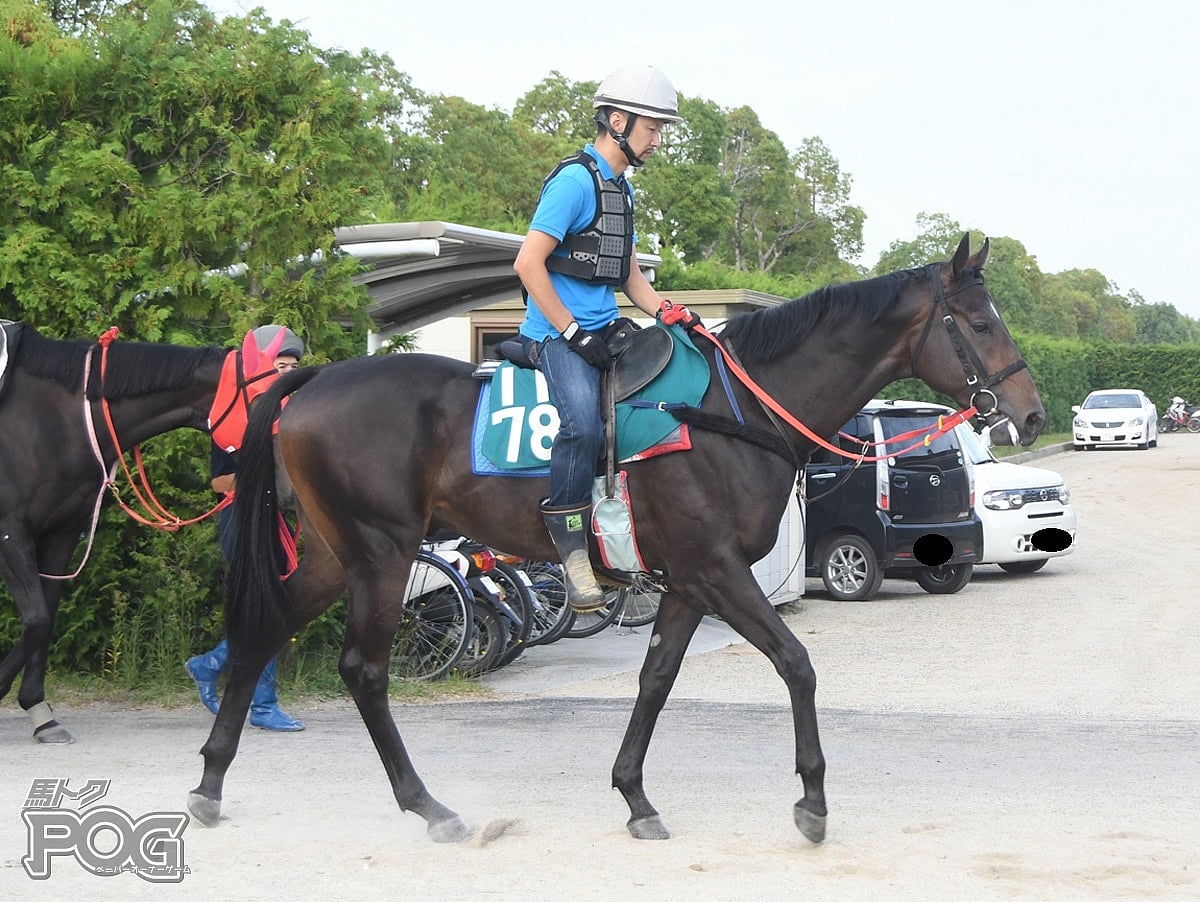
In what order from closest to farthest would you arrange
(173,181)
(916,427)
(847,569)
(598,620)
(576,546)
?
(576,546) → (173,181) → (598,620) → (916,427) → (847,569)

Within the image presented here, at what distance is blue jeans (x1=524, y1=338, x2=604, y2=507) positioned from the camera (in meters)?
5.56

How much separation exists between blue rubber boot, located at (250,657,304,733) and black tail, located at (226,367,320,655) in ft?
5.17

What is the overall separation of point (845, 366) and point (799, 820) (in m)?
1.84

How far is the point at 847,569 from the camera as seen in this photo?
14.2m

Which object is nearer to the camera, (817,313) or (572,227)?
(572,227)

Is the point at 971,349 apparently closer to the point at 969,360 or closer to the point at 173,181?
the point at 969,360

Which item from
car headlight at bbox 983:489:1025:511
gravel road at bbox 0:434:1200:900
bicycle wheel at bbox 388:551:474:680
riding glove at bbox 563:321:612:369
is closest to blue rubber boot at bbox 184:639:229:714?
gravel road at bbox 0:434:1200:900

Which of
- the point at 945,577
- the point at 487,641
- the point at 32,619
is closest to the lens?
the point at 32,619

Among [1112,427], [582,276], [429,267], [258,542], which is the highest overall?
[429,267]

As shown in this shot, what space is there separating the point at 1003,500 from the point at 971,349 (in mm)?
9666

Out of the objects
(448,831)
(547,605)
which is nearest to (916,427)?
(547,605)

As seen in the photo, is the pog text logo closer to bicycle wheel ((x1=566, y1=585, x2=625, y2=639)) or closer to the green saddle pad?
the green saddle pad

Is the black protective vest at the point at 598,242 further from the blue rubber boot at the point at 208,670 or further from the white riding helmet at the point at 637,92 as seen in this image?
the blue rubber boot at the point at 208,670

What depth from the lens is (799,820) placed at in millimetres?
5383
